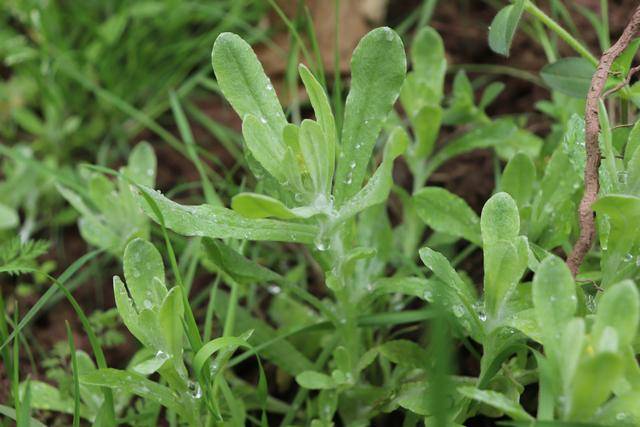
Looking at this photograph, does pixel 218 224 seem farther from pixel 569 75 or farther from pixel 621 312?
pixel 569 75

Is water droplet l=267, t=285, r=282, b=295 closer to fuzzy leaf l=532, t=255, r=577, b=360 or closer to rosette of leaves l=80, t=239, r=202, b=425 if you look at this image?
rosette of leaves l=80, t=239, r=202, b=425

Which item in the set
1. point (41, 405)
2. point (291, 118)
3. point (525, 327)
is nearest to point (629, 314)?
point (525, 327)

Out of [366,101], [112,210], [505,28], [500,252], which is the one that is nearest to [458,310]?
[500,252]

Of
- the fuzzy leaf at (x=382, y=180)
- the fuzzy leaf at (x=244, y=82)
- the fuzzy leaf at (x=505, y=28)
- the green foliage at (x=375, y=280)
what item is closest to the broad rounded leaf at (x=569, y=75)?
the green foliage at (x=375, y=280)

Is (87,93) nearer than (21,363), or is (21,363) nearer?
(21,363)

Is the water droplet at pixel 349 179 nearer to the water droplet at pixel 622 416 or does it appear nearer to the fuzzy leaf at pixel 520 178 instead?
the fuzzy leaf at pixel 520 178

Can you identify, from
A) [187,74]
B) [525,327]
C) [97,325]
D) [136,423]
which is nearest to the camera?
[525,327]

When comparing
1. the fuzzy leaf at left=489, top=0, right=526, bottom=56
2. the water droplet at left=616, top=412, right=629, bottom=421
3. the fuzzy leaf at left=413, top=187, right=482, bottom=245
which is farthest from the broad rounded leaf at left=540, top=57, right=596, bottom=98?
the water droplet at left=616, top=412, right=629, bottom=421

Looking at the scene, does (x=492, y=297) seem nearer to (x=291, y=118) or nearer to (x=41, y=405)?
(x=41, y=405)
